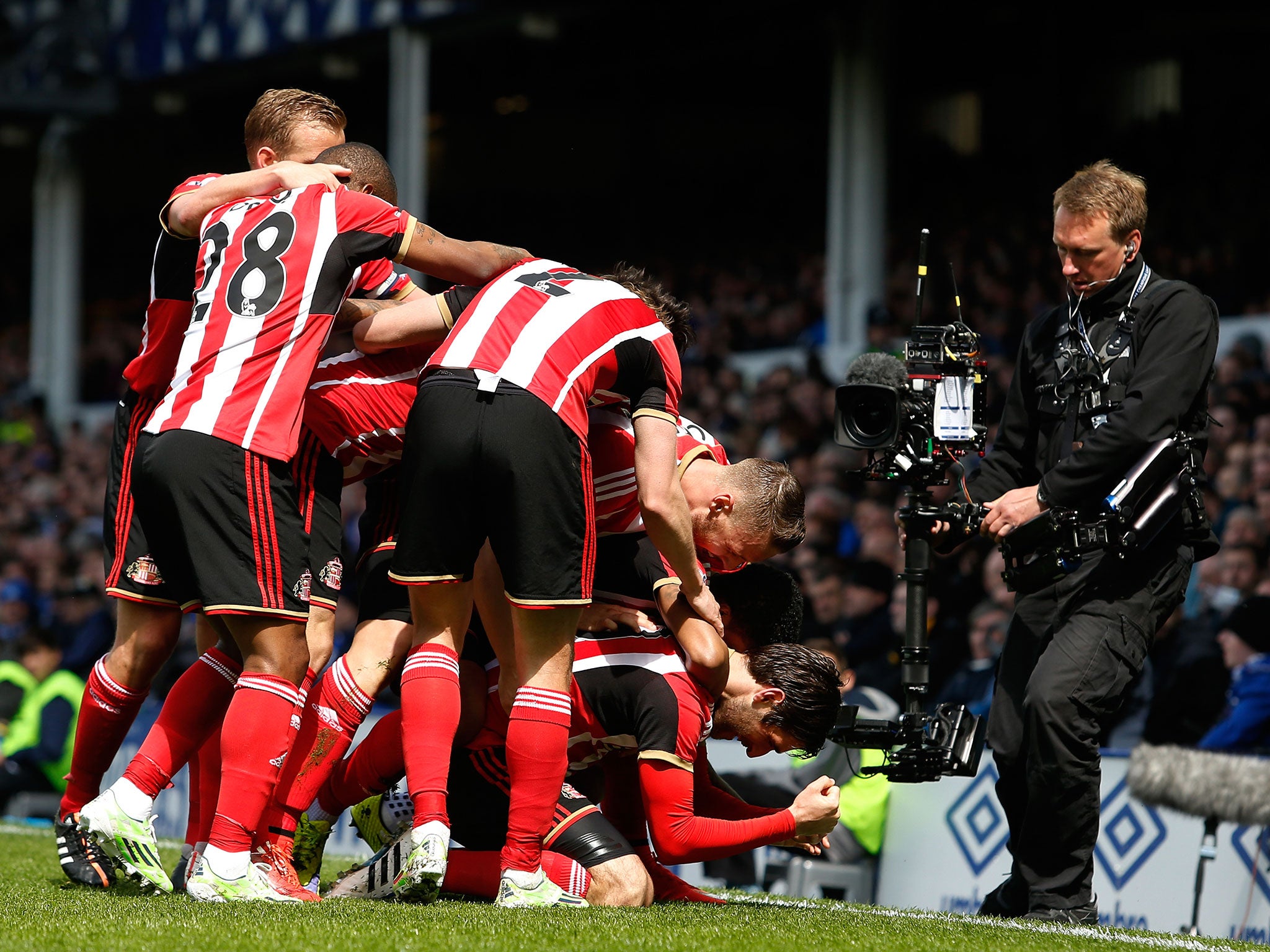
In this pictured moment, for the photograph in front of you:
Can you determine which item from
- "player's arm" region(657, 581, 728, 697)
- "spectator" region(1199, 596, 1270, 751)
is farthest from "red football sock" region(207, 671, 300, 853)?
"spectator" region(1199, 596, 1270, 751)

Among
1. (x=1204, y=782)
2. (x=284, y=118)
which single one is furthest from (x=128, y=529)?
(x=1204, y=782)

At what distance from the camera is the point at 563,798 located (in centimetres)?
469

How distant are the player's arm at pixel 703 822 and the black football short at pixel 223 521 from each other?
1.08 meters

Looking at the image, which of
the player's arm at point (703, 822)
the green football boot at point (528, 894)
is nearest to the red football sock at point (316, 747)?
the green football boot at point (528, 894)

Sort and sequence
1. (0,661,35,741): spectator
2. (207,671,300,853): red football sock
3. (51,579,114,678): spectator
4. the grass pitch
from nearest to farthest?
the grass pitch, (207,671,300,853): red football sock, (0,661,35,741): spectator, (51,579,114,678): spectator

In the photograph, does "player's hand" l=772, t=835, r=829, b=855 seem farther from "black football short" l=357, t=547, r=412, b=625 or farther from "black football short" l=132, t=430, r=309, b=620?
"black football short" l=132, t=430, r=309, b=620

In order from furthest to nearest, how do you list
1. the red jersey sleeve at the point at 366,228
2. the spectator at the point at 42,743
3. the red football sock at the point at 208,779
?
the spectator at the point at 42,743
the red football sock at the point at 208,779
the red jersey sleeve at the point at 366,228

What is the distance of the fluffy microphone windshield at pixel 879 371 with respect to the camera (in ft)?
15.9

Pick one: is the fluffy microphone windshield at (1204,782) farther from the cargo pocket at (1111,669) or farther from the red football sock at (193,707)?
the red football sock at (193,707)

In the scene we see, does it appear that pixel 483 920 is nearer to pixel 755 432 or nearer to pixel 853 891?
pixel 853 891

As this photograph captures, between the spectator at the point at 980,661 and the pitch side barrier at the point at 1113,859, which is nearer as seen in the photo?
the pitch side barrier at the point at 1113,859

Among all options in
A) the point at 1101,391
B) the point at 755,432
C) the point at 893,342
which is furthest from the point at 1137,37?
the point at 1101,391

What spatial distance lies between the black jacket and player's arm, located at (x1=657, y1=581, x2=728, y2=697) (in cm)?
108

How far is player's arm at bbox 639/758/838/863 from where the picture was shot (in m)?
4.38
